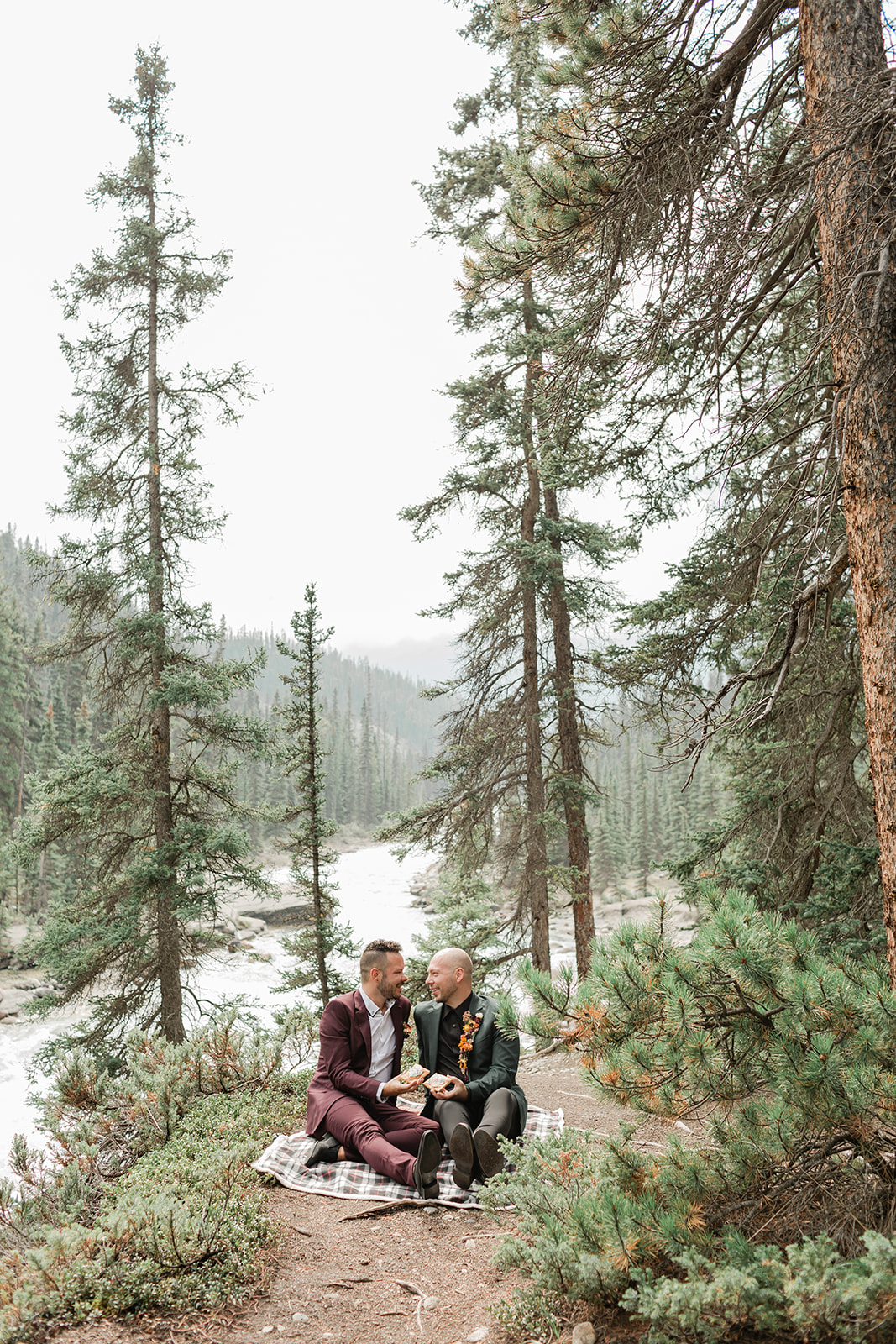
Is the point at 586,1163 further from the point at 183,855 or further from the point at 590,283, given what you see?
the point at 183,855

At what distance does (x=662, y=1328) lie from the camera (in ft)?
6.68

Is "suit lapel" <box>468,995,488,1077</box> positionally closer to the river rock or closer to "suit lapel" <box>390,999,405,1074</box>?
"suit lapel" <box>390,999,405,1074</box>

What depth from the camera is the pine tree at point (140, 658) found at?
32.7ft

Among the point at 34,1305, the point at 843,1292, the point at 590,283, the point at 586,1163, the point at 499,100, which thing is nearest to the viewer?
the point at 843,1292

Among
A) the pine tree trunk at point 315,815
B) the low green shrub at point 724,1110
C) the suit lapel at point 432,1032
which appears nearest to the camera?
the low green shrub at point 724,1110

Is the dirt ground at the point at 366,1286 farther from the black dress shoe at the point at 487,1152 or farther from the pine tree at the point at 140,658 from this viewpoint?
the pine tree at the point at 140,658

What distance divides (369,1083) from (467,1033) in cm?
65

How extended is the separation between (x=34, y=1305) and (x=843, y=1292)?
8.09 feet

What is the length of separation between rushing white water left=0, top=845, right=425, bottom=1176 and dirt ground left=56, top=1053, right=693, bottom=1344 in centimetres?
387

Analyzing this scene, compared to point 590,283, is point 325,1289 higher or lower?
lower

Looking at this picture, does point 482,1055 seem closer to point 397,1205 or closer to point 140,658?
point 397,1205

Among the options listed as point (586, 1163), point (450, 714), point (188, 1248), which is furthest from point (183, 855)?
point (586, 1163)

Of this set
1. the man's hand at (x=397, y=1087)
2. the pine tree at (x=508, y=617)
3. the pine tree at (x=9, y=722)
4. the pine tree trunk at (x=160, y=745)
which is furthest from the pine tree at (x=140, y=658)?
the pine tree at (x=9, y=722)

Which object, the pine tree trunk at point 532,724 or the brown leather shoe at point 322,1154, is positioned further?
the pine tree trunk at point 532,724
